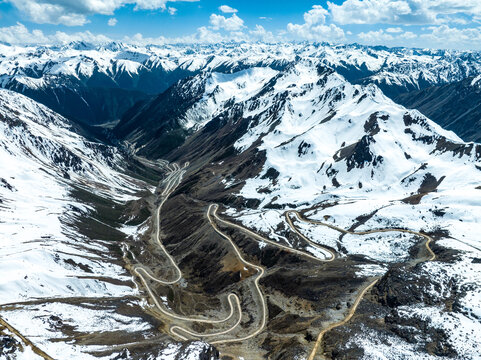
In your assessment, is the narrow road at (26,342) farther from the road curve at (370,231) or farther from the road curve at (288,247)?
the road curve at (370,231)

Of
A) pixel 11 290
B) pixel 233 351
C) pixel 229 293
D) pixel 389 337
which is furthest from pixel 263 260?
pixel 11 290

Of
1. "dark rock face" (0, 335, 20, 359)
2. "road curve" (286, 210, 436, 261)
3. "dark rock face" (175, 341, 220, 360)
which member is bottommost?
"dark rock face" (175, 341, 220, 360)

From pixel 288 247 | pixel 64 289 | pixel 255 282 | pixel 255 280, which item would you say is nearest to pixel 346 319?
pixel 255 282

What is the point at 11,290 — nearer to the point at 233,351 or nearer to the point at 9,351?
the point at 9,351

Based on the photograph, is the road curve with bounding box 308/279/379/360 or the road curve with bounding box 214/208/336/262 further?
the road curve with bounding box 214/208/336/262

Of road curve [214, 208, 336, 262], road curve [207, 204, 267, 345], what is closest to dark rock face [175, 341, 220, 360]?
road curve [207, 204, 267, 345]

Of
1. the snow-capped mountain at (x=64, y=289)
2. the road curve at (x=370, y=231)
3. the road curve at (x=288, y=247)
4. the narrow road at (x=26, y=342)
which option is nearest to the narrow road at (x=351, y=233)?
the road curve at (x=370, y=231)

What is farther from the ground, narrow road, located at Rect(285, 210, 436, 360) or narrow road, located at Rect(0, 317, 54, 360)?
narrow road, located at Rect(0, 317, 54, 360)

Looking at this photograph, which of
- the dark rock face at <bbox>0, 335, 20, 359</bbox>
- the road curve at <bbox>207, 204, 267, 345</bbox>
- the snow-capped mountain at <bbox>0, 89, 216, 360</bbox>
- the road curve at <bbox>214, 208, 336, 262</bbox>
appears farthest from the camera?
the road curve at <bbox>214, 208, 336, 262</bbox>

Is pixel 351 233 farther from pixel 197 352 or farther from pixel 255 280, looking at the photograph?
pixel 197 352

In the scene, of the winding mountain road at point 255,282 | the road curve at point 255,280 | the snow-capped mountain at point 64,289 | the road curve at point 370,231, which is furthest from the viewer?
the road curve at point 370,231

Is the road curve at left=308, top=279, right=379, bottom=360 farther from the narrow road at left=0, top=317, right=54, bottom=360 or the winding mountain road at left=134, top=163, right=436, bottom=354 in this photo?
the narrow road at left=0, top=317, right=54, bottom=360
